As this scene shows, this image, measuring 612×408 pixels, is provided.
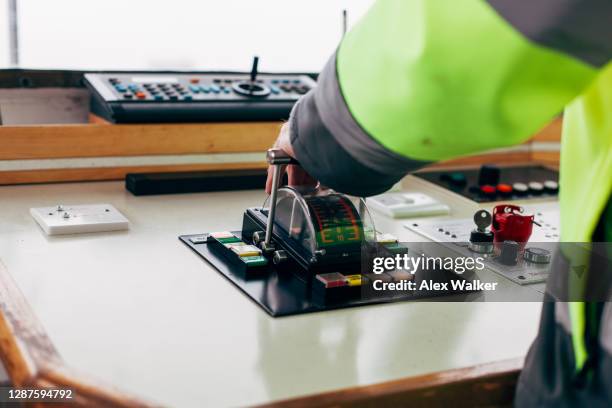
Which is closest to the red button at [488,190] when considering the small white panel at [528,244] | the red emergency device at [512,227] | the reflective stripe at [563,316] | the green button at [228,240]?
the small white panel at [528,244]

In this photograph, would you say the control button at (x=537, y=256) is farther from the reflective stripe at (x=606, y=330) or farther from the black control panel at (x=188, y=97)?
the black control panel at (x=188, y=97)

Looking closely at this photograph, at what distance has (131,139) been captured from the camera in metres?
1.68

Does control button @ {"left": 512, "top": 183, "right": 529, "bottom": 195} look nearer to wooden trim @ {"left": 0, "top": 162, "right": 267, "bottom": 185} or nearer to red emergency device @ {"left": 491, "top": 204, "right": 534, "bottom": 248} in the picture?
red emergency device @ {"left": 491, "top": 204, "right": 534, "bottom": 248}

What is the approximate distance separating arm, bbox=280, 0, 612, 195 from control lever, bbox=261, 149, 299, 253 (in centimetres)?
28

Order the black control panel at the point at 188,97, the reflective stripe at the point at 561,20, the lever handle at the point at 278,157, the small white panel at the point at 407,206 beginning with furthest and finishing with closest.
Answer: the black control panel at the point at 188,97 → the small white panel at the point at 407,206 → the lever handle at the point at 278,157 → the reflective stripe at the point at 561,20

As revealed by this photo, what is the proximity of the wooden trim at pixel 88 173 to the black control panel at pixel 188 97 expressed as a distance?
0.11 m

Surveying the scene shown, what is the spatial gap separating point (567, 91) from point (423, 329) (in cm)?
44

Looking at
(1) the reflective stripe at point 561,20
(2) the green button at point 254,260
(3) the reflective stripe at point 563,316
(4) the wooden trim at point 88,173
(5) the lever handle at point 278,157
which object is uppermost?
(1) the reflective stripe at point 561,20

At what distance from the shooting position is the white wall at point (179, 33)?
1.83 m

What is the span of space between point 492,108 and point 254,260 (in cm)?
57

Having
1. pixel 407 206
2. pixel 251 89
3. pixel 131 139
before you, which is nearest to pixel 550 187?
pixel 407 206

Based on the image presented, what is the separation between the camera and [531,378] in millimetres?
856

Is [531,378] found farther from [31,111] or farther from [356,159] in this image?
[31,111]

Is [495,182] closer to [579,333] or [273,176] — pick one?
[273,176]
